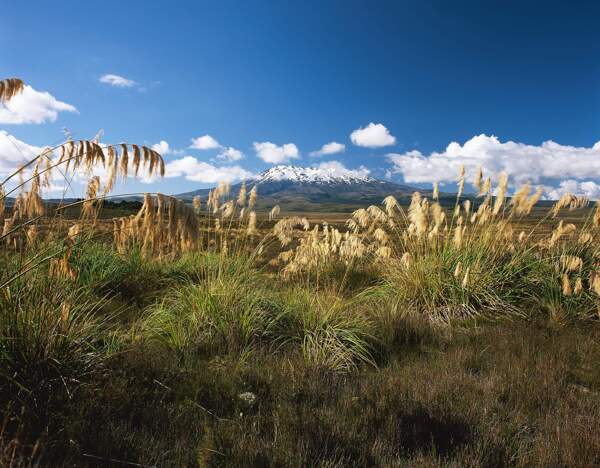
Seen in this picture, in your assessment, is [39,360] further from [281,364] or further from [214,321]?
[281,364]

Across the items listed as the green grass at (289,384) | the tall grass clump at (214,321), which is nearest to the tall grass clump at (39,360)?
the green grass at (289,384)

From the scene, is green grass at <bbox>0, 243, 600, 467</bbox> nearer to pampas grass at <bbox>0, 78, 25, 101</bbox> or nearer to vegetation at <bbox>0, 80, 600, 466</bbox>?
vegetation at <bbox>0, 80, 600, 466</bbox>

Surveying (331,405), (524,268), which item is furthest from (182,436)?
(524,268)

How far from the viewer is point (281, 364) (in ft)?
13.7

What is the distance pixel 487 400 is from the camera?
339 cm

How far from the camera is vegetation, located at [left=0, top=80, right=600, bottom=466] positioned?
8.56 feet

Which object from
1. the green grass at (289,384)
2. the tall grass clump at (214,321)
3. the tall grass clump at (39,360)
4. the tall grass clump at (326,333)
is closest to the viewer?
the green grass at (289,384)

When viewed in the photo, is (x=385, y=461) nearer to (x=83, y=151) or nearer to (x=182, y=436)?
(x=182, y=436)

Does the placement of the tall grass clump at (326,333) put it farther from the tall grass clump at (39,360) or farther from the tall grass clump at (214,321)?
the tall grass clump at (39,360)

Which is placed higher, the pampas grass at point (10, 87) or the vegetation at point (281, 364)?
the pampas grass at point (10, 87)

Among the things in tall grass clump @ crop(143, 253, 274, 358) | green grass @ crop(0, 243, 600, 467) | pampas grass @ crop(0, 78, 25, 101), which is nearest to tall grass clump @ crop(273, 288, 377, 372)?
green grass @ crop(0, 243, 600, 467)

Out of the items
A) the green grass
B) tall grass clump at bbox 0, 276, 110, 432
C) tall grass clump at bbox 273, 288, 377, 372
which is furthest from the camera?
tall grass clump at bbox 273, 288, 377, 372

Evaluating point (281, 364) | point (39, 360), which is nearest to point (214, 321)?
point (281, 364)

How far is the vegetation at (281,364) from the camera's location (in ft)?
8.56
